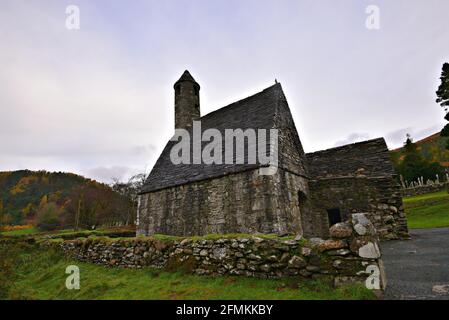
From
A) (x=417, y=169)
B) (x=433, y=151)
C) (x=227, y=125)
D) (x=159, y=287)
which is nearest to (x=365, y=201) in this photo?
(x=227, y=125)

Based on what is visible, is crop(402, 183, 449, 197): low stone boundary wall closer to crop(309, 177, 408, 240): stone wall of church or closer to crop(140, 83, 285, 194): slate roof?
crop(309, 177, 408, 240): stone wall of church

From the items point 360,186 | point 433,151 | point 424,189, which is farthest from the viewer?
point 433,151

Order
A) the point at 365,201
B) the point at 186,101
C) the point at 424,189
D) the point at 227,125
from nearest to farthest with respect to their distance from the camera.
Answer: the point at 365,201
the point at 227,125
the point at 186,101
the point at 424,189

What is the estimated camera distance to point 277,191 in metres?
11.0

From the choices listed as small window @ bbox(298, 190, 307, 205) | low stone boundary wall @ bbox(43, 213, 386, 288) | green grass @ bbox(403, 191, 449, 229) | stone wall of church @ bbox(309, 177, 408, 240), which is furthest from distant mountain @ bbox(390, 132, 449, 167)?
low stone boundary wall @ bbox(43, 213, 386, 288)

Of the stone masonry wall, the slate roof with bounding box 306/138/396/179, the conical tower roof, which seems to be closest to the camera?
the stone masonry wall

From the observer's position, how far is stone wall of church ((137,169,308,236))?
10.8 m

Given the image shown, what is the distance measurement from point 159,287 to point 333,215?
1052cm

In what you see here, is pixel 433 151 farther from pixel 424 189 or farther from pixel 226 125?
pixel 226 125

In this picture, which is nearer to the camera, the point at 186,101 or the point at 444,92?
the point at 186,101

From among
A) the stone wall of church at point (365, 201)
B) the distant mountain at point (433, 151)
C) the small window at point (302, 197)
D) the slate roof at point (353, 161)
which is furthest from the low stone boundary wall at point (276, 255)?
the distant mountain at point (433, 151)

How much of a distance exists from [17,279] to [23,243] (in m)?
7.88

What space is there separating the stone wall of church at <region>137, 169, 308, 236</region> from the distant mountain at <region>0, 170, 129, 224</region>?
3205 cm

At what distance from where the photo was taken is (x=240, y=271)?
6.23 m
